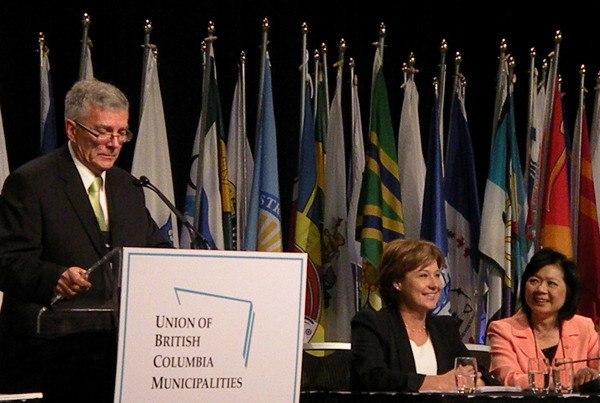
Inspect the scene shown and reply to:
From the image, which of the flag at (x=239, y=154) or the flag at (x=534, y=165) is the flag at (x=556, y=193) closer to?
the flag at (x=534, y=165)

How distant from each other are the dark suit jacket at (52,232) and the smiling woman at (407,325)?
0.88 meters

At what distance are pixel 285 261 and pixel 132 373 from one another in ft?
1.49

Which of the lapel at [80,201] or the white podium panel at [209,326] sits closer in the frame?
the white podium panel at [209,326]

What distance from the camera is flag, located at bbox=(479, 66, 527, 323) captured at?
237 inches

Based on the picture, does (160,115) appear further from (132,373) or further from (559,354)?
(132,373)

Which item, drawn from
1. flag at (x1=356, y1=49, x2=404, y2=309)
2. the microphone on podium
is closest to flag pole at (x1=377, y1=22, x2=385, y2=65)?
flag at (x1=356, y1=49, x2=404, y2=309)

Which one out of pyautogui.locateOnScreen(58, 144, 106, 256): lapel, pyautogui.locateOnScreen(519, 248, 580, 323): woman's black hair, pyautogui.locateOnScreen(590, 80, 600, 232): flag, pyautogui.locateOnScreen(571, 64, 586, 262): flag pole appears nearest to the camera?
pyautogui.locateOnScreen(58, 144, 106, 256): lapel

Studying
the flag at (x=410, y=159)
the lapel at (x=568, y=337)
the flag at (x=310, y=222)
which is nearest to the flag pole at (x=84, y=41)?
the flag at (x=310, y=222)

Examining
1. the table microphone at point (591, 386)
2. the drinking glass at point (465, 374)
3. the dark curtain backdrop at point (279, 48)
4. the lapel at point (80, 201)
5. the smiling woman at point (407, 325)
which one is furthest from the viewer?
the dark curtain backdrop at point (279, 48)

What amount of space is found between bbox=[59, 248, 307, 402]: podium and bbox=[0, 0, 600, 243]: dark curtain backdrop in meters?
3.23

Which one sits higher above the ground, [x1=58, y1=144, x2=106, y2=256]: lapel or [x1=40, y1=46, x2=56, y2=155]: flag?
[x1=40, y1=46, x2=56, y2=155]: flag

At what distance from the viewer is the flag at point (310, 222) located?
579 centimetres

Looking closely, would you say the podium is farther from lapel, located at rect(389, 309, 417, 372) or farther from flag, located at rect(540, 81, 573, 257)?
flag, located at rect(540, 81, 573, 257)

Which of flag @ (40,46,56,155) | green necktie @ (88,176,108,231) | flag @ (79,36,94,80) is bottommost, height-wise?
green necktie @ (88,176,108,231)
